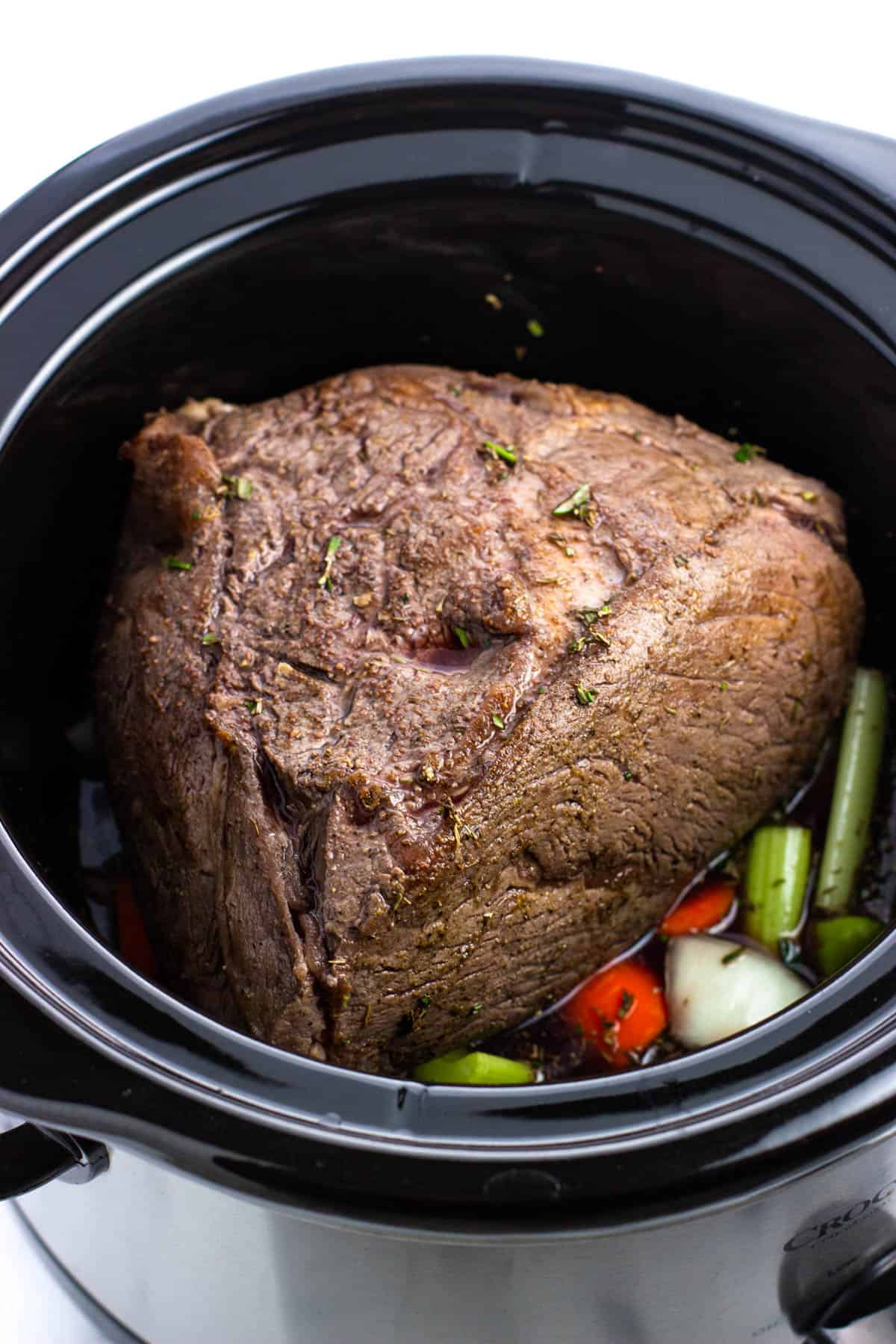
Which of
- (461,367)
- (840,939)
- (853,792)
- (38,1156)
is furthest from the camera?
(461,367)

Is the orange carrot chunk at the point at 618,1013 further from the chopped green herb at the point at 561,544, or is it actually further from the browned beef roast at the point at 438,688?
the chopped green herb at the point at 561,544

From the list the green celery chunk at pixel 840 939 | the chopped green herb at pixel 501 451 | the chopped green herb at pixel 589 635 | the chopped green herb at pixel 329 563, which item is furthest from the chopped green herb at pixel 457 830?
the green celery chunk at pixel 840 939

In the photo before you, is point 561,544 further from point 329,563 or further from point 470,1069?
point 470,1069

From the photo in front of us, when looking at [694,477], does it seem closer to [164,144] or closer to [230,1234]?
[164,144]

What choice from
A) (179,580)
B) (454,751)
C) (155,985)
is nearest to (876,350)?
(454,751)

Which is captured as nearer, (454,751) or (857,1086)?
(857,1086)

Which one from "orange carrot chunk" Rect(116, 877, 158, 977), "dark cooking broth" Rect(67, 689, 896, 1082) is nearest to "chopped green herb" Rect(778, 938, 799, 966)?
"dark cooking broth" Rect(67, 689, 896, 1082)

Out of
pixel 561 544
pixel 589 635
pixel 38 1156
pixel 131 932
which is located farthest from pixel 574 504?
pixel 38 1156
